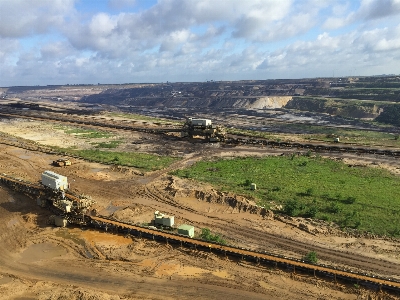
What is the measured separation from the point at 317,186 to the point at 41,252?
29808mm

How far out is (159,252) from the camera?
24.9 m

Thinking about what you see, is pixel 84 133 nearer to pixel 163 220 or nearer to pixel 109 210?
pixel 109 210

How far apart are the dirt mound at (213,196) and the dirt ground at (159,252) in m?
0.12

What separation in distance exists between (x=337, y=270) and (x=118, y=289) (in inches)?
542

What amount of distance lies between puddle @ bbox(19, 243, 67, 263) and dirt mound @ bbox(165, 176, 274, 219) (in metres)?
14.0

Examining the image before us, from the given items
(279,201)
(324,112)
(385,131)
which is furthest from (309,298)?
(324,112)

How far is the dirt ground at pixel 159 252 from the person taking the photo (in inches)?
799

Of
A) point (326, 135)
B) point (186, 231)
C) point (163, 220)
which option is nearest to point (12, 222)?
point (163, 220)

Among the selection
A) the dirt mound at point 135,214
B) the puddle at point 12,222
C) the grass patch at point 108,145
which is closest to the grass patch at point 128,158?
the grass patch at point 108,145

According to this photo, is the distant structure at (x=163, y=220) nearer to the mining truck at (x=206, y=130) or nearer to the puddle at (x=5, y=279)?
the puddle at (x=5, y=279)

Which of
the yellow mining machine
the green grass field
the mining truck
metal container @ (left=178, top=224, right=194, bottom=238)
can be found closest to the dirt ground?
metal container @ (left=178, top=224, right=194, bottom=238)

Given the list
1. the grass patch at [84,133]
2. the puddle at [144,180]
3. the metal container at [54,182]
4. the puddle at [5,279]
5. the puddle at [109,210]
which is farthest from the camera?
the grass patch at [84,133]

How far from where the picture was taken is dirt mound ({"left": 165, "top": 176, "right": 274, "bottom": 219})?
32594mm

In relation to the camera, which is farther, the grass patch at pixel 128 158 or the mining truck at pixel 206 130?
the mining truck at pixel 206 130
